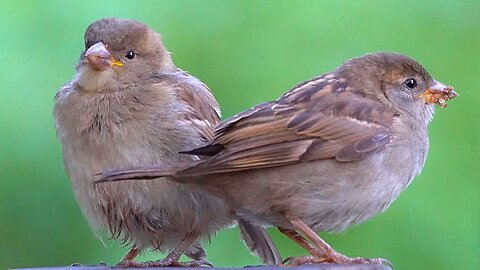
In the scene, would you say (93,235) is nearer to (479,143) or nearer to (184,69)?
(184,69)

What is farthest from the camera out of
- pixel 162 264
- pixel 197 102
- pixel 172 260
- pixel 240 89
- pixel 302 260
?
pixel 240 89

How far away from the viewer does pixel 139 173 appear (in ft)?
35.5

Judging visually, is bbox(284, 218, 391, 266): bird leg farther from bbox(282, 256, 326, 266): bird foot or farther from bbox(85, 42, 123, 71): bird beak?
bbox(85, 42, 123, 71): bird beak

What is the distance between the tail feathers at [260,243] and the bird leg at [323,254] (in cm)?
41

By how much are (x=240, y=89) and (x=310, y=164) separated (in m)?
0.84

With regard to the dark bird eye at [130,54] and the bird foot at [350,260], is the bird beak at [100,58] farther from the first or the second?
the bird foot at [350,260]

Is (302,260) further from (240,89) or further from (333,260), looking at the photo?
(240,89)

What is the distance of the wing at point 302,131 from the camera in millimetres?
10891

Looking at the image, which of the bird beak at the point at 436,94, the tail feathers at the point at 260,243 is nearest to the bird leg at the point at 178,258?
the tail feathers at the point at 260,243

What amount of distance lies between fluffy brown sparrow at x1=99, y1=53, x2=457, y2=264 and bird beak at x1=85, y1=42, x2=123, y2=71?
0.59m

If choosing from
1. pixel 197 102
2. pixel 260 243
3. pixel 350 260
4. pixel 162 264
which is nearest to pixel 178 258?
pixel 162 264

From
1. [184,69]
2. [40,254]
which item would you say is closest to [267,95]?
[184,69]

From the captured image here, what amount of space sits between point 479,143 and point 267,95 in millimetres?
828

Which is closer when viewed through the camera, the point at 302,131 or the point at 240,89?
the point at 302,131
